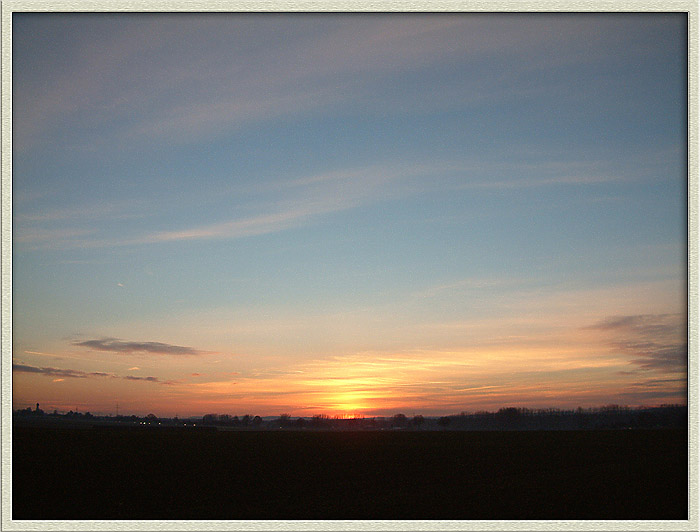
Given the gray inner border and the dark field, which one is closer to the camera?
the gray inner border

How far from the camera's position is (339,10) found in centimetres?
615

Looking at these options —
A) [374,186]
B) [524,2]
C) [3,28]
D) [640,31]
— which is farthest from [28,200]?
[640,31]

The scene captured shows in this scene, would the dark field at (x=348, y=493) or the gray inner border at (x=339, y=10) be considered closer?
the gray inner border at (x=339, y=10)

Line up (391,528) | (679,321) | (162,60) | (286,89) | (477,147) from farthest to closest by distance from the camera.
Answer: (477,147)
(286,89)
(162,60)
(679,321)
(391,528)

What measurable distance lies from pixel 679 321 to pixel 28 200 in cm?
678

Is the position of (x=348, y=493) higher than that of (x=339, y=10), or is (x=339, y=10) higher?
(x=339, y=10)

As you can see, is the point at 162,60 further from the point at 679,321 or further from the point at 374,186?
the point at 679,321

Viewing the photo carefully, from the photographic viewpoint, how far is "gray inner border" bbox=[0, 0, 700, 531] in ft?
19.2

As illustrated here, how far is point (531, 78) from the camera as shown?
7473 millimetres

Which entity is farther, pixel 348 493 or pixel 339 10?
pixel 348 493

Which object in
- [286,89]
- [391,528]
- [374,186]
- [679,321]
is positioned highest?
[286,89]

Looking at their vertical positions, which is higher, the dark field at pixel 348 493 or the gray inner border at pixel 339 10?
the gray inner border at pixel 339 10

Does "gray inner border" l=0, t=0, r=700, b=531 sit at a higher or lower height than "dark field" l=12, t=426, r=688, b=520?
higher

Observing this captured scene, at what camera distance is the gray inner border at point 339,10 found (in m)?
5.85
